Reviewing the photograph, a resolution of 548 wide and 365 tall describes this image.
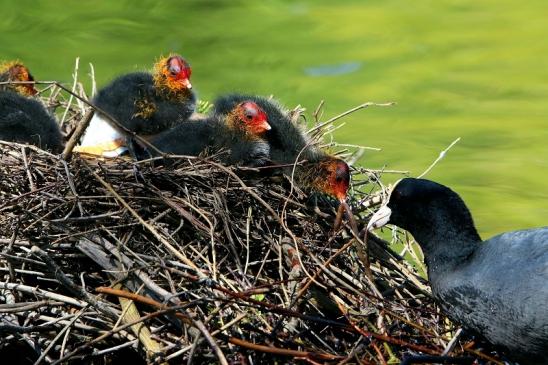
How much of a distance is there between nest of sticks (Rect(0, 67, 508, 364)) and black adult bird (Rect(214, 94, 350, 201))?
11cm

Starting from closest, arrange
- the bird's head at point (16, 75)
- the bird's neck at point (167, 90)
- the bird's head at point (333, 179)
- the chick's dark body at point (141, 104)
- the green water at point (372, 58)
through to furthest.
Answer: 1. the bird's head at point (333, 179)
2. the chick's dark body at point (141, 104)
3. the bird's neck at point (167, 90)
4. the bird's head at point (16, 75)
5. the green water at point (372, 58)

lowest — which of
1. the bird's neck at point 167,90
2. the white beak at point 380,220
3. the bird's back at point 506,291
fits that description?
the bird's back at point 506,291

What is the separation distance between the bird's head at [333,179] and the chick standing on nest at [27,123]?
1146mm

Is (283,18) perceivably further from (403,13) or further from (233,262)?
(233,262)

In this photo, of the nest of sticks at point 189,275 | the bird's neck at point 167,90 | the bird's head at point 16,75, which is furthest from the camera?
the bird's head at point 16,75

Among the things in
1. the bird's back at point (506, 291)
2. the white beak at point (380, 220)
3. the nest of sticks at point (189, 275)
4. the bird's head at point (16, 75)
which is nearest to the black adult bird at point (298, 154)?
the nest of sticks at point (189, 275)

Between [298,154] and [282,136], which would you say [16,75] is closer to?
[282,136]

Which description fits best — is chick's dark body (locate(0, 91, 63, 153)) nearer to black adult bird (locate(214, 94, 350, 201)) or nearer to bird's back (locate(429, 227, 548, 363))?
black adult bird (locate(214, 94, 350, 201))

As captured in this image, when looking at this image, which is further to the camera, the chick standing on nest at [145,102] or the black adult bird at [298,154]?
the chick standing on nest at [145,102]

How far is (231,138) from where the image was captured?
5.80 meters

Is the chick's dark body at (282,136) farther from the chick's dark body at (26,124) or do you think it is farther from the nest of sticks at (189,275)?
the chick's dark body at (26,124)

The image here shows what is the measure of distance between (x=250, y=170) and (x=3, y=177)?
1029 mm

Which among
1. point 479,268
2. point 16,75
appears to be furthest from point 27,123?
point 479,268

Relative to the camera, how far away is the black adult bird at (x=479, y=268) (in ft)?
16.3
